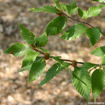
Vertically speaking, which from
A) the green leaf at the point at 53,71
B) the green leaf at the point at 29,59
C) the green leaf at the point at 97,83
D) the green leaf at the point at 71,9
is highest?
the green leaf at the point at 71,9

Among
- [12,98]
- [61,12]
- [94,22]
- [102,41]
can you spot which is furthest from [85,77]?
[94,22]

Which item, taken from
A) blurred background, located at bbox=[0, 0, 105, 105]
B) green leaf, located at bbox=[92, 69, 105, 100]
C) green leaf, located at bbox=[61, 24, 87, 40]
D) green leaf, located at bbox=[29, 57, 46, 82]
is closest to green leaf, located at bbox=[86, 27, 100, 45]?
green leaf, located at bbox=[61, 24, 87, 40]

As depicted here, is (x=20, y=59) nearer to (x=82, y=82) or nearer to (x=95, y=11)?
(x=95, y=11)

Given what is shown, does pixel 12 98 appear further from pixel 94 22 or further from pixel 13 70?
pixel 94 22

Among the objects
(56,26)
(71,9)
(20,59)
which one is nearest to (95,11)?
(71,9)

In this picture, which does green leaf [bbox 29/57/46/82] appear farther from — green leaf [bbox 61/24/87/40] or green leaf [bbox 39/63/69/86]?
green leaf [bbox 61/24/87/40]

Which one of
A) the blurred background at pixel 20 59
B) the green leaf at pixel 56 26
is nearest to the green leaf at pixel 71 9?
the green leaf at pixel 56 26

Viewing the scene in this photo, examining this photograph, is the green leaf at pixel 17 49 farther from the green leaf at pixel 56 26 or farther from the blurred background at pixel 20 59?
the blurred background at pixel 20 59
